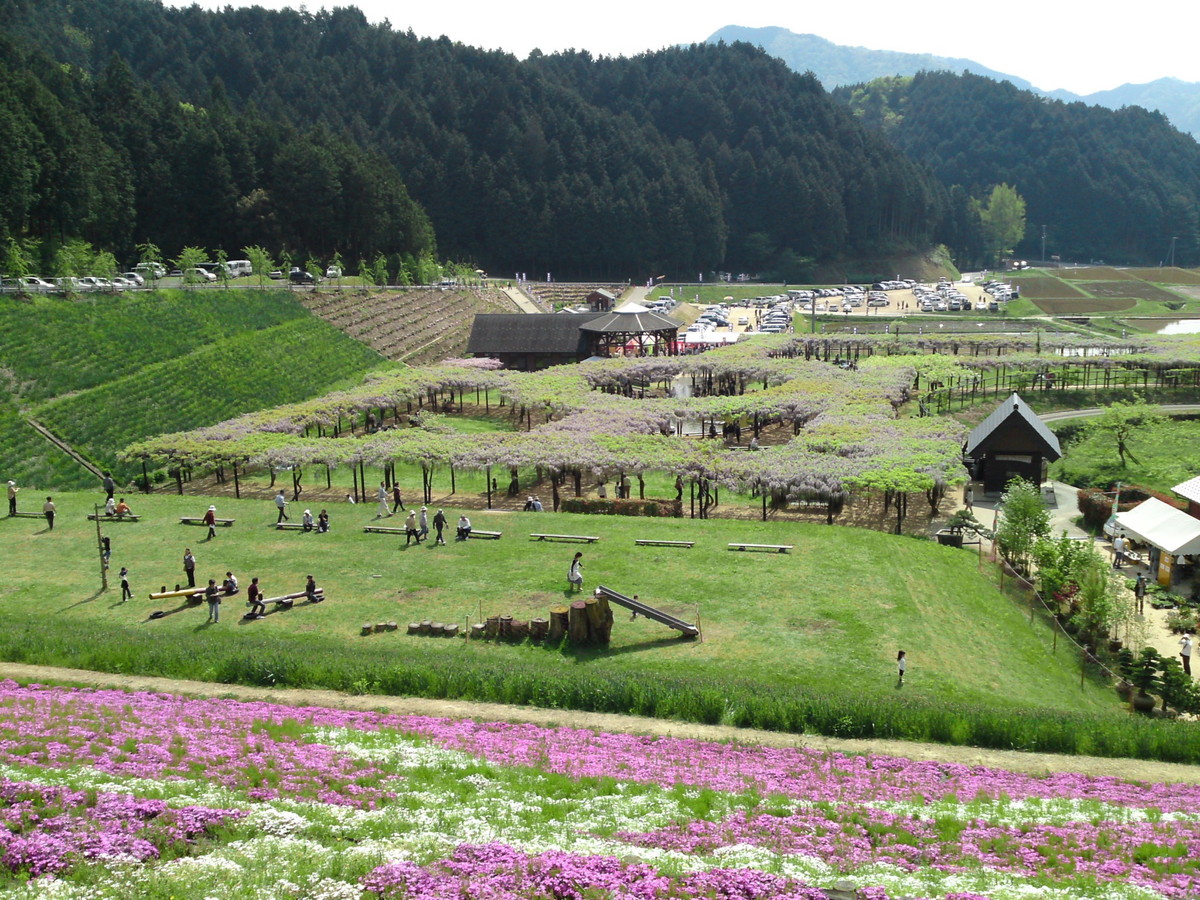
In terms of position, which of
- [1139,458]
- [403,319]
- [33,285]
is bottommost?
[1139,458]

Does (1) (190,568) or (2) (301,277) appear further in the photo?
(2) (301,277)

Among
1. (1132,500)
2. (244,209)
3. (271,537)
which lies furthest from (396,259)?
(1132,500)

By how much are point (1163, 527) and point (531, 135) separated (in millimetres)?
127946

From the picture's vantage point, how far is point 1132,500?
3969 cm

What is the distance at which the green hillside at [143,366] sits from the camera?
45938 mm

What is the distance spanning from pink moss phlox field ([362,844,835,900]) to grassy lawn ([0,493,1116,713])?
333 inches

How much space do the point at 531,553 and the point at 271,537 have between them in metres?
9.87

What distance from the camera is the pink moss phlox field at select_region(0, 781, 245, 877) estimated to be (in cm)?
1316

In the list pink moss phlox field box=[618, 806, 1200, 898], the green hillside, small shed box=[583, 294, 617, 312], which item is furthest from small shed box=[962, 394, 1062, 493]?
small shed box=[583, 294, 617, 312]

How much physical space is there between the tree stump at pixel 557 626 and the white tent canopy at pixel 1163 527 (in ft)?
67.3

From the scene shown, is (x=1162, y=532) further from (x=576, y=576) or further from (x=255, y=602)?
(x=255, y=602)

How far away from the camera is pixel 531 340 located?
7694 centimetres

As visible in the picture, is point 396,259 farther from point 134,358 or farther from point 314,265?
point 134,358

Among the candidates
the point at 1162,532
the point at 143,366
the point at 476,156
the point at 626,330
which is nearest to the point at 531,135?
the point at 476,156
